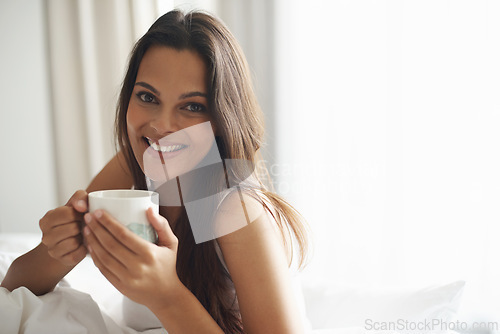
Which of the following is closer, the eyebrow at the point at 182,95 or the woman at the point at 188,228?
the woman at the point at 188,228

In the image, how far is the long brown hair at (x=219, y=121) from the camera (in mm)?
915

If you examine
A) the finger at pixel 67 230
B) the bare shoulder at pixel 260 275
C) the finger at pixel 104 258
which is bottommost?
the bare shoulder at pixel 260 275

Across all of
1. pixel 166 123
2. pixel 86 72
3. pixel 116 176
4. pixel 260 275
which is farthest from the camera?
pixel 86 72

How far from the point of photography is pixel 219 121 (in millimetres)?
910

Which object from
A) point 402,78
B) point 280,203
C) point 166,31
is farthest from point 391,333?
point 402,78

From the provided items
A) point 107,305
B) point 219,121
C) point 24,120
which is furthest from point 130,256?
point 24,120

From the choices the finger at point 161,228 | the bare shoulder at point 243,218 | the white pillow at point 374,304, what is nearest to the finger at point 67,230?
the finger at point 161,228

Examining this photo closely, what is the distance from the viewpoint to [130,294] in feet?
2.28

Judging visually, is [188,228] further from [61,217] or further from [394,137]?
[394,137]

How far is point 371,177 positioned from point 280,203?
1143mm

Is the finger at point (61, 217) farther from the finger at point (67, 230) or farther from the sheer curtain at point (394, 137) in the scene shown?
the sheer curtain at point (394, 137)

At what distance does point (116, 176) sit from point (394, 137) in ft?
4.09

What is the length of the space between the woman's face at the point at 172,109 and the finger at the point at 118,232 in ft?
1.00

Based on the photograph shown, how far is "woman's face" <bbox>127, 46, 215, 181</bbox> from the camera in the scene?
0.90m
